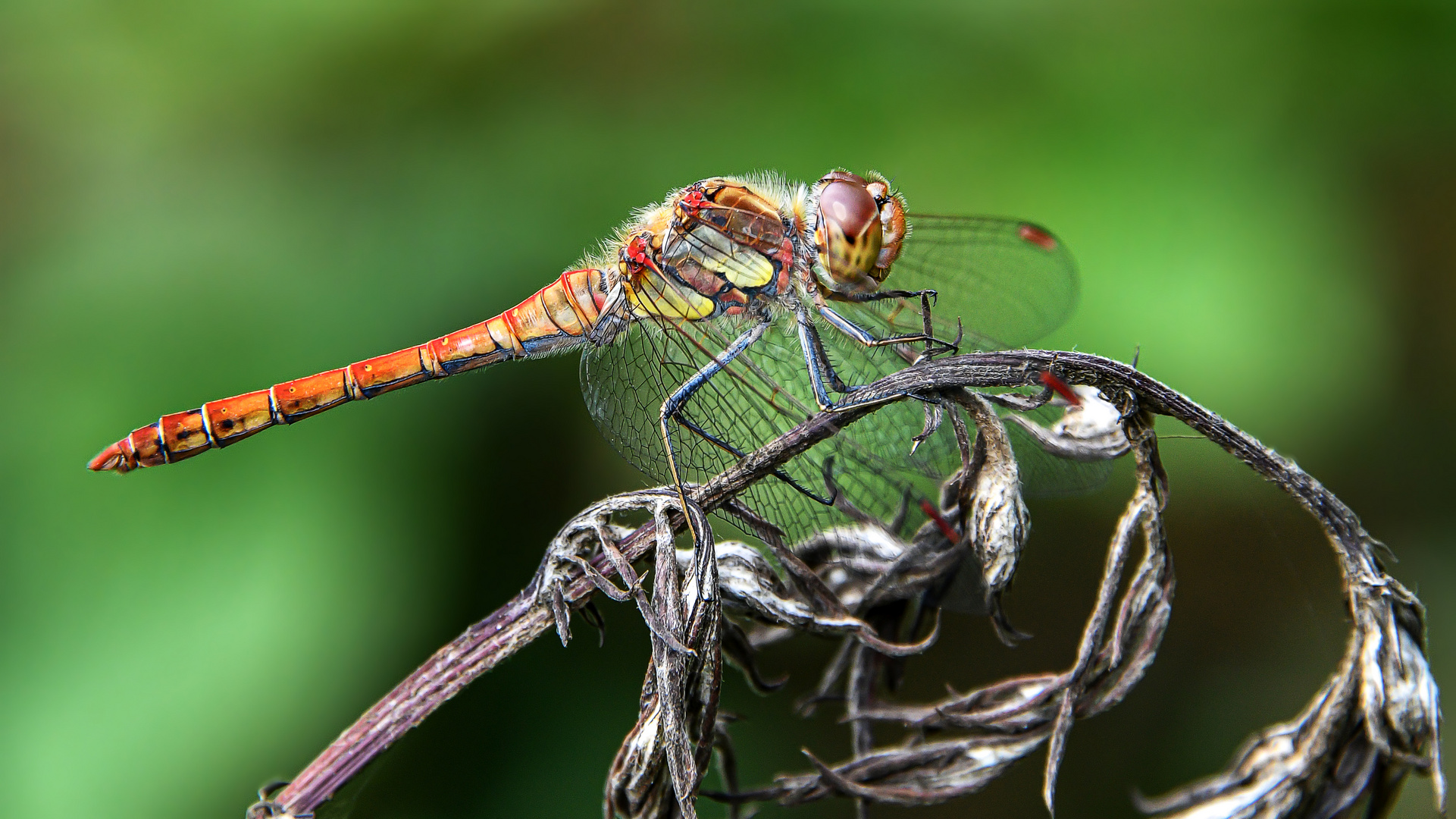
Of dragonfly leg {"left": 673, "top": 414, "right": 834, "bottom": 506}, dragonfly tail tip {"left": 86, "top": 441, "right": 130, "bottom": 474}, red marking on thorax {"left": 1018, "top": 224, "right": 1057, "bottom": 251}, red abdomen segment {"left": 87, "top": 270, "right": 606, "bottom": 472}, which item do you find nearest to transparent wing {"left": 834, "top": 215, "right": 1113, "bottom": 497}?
red marking on thorax {"left": 1018, "top": 224, "right": 1057, "bottom": 251}

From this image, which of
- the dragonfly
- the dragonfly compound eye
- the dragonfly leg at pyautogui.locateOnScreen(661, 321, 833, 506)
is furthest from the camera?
the dragonfly compound eye

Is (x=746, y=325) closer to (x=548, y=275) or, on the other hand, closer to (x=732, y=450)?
(x=732, y=450)

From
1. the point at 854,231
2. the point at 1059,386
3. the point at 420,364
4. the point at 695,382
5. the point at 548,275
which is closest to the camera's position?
the point at 1059,386

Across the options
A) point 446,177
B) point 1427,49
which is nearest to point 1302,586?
point 1427,49

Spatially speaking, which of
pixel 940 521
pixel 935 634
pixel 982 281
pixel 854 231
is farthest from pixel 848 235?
pixel 935 634

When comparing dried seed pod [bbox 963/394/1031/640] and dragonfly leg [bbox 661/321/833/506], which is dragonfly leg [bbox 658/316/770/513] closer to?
dragonfly leg [bbox 661/321/833/506]
